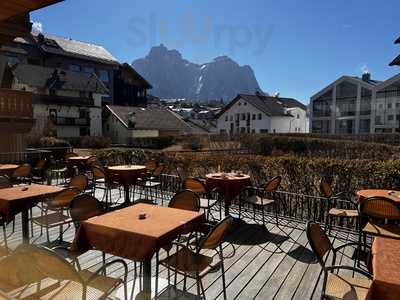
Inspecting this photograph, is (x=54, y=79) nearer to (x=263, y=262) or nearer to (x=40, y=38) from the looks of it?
(x=40, y=38)

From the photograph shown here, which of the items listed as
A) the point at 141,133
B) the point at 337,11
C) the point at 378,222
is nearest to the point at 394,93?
the point at 141,133

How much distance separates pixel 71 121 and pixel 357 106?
35647 millimetres

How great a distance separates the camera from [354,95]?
3906cm

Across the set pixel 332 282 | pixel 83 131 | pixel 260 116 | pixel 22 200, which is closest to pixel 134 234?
pixel 332 282

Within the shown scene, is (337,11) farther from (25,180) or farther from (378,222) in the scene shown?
(25,180)

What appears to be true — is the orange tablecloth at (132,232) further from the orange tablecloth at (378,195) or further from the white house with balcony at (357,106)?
the white house with balcony at (357,106)

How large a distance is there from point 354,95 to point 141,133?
2786 centimetres

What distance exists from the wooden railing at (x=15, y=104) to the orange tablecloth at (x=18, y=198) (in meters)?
7.77

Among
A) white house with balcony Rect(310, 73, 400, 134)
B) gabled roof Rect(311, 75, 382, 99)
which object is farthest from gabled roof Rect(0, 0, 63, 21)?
gabled roof Rect(311, 75, 382, 99)

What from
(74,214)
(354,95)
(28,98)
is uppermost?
(354,95)

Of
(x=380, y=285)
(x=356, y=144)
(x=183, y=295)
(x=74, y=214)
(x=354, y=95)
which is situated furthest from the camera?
(x=354, y=95)

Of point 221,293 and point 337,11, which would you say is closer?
point 221,293

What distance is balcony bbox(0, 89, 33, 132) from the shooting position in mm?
10828

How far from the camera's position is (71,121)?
34.5 metres
